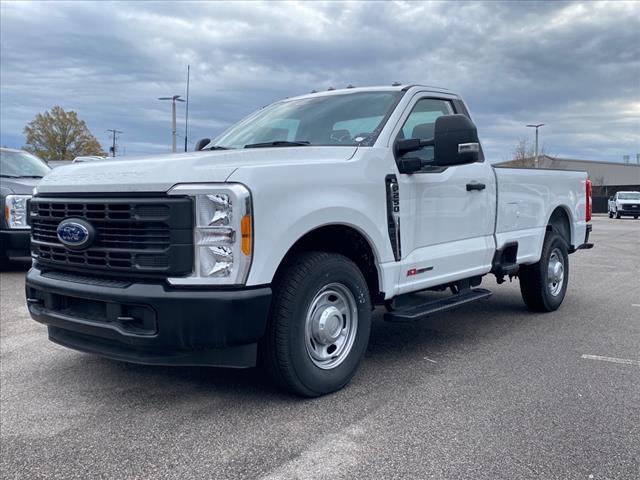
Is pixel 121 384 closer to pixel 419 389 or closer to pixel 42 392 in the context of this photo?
pixel 42 392

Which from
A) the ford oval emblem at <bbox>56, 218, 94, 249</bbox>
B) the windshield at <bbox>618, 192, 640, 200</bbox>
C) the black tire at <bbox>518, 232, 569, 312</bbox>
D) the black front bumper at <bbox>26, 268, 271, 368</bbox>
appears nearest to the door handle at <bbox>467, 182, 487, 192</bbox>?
the black tire at <bbox>518, 232, 569, 312</bbox>

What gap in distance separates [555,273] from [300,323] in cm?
406

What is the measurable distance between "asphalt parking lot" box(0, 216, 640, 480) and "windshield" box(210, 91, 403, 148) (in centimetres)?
169

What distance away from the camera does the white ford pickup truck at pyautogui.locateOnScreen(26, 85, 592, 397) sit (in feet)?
11.0

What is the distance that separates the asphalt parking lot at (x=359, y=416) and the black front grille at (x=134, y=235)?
0.87 meters

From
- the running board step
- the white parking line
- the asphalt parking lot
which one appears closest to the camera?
the asphalt parking lot

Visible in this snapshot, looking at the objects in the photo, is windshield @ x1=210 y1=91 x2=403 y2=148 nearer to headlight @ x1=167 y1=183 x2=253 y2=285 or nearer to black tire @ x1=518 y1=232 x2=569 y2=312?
headlight @ x1=167 y1=183 x2=253 y2=285

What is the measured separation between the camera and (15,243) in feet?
27.7

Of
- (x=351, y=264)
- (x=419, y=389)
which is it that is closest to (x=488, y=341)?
(x=419, y=389)

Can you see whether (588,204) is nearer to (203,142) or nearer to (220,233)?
(203,142)

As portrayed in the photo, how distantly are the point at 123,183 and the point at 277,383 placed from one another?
1.46 meters

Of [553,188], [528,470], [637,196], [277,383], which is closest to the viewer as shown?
[528,470]

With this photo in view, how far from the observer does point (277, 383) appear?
379 centimetres

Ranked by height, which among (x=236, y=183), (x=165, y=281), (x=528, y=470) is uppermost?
(x=236, y=183)
